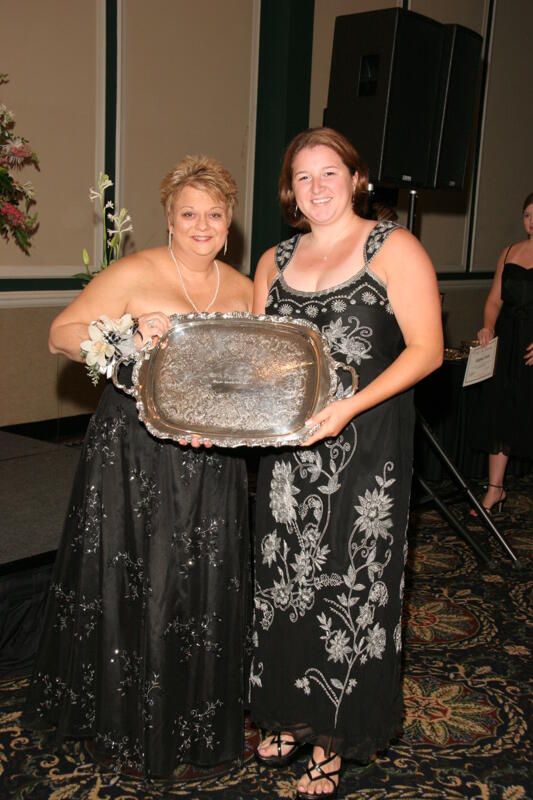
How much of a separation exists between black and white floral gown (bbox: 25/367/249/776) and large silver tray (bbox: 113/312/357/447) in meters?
0.15

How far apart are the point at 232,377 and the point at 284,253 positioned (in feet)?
1.23

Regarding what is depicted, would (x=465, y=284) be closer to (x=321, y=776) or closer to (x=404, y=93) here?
(x=404, y=93)

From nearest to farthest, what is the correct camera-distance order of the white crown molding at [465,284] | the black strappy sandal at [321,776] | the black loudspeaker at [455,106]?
the black strappy sandal at [321,776]
the black loudspeaker at [455,106]
the white crown molding at [465,284]

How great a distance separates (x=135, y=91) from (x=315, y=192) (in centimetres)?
391

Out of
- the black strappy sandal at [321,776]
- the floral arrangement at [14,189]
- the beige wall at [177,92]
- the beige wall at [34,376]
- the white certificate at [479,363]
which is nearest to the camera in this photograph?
the black strappy sandal at [321,776]

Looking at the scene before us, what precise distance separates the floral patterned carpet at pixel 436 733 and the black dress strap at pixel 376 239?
1.33 metres

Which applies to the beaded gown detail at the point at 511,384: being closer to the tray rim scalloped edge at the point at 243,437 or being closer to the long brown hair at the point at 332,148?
the long brown hair at the point at 332,148

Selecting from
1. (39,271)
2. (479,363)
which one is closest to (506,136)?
(39,271)

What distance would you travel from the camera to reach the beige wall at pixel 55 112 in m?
4.89

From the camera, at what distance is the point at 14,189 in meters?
4.95

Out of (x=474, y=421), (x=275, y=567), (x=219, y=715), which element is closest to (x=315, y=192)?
(x=275, y=567)

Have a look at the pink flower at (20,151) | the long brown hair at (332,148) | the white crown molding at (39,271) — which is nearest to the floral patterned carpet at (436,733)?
the long brown hair at (332,148)

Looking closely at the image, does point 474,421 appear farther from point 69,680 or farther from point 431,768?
point 69,680

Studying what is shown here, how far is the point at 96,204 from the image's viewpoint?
215 inches
